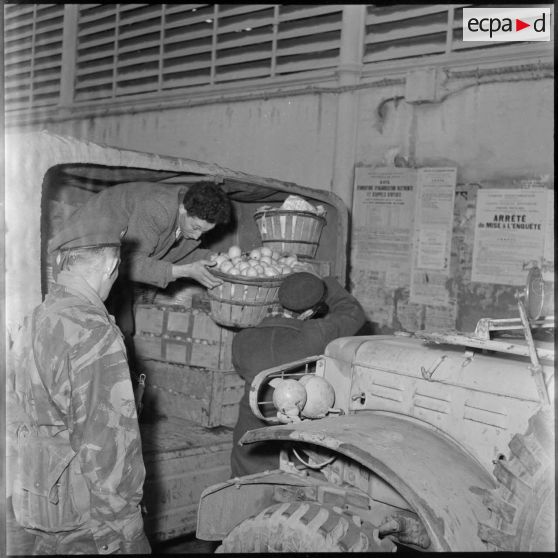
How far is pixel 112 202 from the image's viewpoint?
5.10 m

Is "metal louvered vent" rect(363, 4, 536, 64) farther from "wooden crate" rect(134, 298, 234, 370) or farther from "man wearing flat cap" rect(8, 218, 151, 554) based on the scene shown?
"man wearing flat cap" rect(8, 218, 151, 554)

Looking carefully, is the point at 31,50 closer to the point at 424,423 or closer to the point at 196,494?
the point at 196,494

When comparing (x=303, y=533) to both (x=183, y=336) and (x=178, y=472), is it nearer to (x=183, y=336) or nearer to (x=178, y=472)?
(x=178, y=472)

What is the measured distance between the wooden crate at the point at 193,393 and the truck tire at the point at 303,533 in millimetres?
2093

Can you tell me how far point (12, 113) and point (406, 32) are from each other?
4.79 meters

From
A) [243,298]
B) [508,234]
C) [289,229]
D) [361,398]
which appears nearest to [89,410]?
[361,398]

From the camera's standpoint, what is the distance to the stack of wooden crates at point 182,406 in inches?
176

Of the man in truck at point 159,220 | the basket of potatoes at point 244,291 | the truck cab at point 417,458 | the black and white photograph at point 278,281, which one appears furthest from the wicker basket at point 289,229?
the truck cab at point 417,458

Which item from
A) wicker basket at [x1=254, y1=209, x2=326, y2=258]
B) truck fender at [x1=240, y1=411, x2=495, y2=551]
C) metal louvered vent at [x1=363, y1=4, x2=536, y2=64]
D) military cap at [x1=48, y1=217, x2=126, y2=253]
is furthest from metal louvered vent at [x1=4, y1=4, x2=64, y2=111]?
truck fender at [x1=240, y1=411, x2=495, y2=551]

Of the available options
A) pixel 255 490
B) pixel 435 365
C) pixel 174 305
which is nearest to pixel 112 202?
pixel 174 305

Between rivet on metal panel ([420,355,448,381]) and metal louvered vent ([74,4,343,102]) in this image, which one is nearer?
rivet on metal panel ([420,355,448,381])

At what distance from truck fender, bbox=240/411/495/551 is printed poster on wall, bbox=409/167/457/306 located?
426 cm

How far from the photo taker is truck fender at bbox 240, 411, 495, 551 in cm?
269

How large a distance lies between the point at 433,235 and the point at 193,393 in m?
3.51
